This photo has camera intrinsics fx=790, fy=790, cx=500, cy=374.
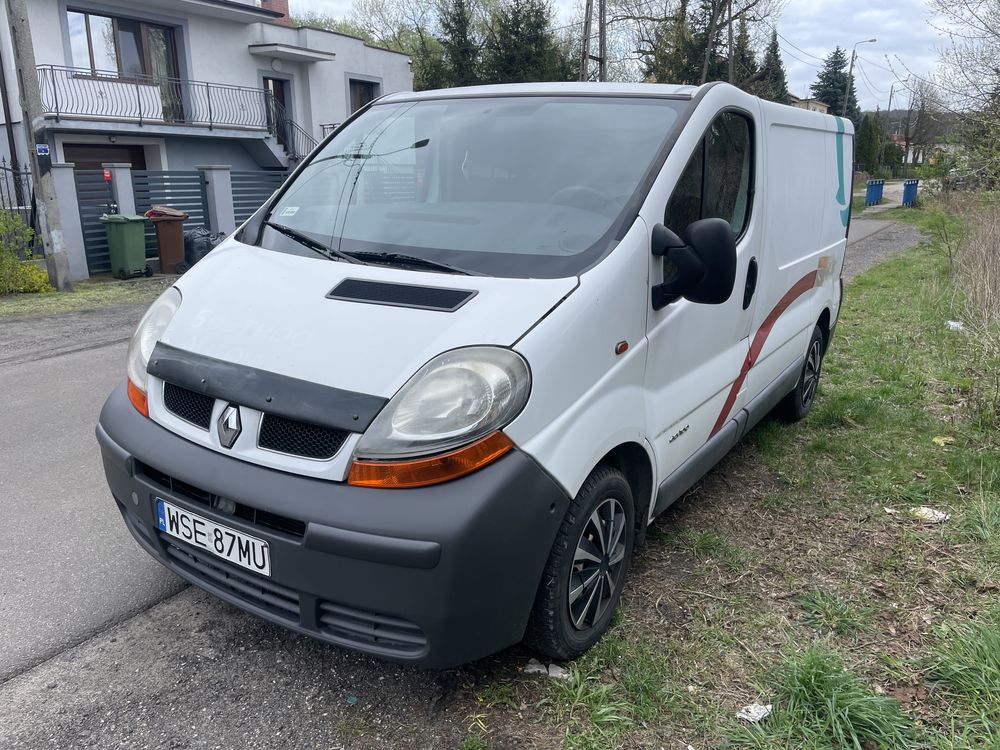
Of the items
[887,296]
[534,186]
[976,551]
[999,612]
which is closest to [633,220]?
[534,186]

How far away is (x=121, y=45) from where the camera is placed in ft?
67.5

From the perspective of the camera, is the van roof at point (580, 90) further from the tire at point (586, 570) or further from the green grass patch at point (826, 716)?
the green grass patch at point (826, 716)

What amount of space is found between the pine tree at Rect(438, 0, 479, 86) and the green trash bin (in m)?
17.0

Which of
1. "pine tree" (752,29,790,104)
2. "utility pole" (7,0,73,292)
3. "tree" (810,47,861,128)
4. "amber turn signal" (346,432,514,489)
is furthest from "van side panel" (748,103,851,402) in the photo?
"tree" (810,47,861,128)

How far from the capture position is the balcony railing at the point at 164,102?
18391 mm

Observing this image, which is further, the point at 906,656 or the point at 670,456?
the point at 670,456

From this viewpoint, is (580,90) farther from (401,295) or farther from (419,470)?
(419,470)

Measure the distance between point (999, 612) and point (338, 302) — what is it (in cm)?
260

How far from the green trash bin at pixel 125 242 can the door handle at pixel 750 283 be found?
37.8 feet

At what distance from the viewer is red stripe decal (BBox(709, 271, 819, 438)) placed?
356cm

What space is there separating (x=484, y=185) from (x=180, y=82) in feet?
70.5

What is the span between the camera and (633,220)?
269 centimetres

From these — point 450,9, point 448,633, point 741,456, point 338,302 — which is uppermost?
point 450,9

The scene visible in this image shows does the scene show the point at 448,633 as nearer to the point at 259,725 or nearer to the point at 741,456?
the point at 259,725
